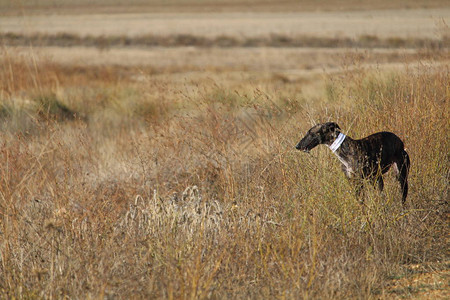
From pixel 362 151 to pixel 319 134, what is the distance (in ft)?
1.31

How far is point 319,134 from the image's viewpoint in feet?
15.5

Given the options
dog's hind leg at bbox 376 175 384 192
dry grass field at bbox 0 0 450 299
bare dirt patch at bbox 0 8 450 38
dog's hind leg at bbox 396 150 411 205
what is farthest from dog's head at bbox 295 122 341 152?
bare dirt patch at bbox 0 8 450 38

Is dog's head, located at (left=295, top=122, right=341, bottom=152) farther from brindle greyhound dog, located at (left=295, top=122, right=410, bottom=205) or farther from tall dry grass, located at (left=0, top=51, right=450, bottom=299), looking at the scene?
tall dry grass, located at (left=0, top=51, right=450, bottom=299)

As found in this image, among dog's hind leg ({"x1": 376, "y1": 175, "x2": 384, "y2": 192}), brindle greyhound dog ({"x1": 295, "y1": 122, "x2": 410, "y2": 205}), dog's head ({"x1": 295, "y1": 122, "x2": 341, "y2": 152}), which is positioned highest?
dog's head ({"x1": 295, "y1": 122, "x2": 341, "y2": 152})

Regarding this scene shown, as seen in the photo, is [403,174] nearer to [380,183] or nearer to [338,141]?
[380,183]

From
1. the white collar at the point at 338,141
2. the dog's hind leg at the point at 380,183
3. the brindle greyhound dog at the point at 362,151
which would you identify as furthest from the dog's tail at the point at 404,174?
the white collar at the point at 338,141

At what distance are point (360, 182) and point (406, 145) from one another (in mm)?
1160

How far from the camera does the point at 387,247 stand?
15.0ft

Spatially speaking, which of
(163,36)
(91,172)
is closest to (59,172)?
(91,172)

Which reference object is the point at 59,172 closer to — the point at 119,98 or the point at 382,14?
the point at 119,98

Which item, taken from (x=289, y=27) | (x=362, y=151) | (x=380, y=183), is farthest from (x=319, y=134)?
(x=289, y=27)

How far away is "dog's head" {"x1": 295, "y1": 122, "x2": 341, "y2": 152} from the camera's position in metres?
4.75

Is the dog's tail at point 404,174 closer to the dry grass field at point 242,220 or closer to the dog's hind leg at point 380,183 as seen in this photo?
the dry grass field at point 242,220

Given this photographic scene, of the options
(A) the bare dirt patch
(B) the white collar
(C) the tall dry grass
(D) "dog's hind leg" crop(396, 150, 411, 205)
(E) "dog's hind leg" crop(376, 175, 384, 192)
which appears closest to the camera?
(C) the tall dry grass
